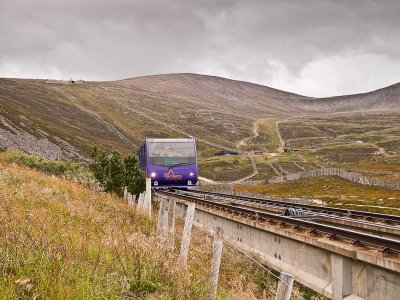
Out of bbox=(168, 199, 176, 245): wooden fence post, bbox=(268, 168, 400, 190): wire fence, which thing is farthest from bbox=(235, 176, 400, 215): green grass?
bbox=(168, 199, 176, 245): wooden fence post

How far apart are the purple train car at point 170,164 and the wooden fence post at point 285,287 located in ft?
95.3

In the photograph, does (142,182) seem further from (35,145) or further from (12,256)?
(35,145)

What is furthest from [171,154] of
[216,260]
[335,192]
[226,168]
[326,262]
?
[226,168]

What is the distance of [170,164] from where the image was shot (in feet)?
110

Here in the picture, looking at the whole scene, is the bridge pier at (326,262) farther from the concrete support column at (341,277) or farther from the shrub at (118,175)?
the shrub at (118,175)

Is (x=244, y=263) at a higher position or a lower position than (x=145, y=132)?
lower

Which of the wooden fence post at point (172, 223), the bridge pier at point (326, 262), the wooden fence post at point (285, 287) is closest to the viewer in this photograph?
the wooden fence post at point (285, 287)

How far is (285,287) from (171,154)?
29.5 meters

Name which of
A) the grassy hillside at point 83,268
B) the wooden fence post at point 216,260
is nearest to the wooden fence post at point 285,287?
the grassy hillside at point 83,268

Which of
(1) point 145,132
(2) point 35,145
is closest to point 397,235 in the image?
(2) point 35,145

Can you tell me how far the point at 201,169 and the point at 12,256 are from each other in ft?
409

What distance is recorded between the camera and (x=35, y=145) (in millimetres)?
77812

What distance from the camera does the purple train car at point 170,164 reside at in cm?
3334

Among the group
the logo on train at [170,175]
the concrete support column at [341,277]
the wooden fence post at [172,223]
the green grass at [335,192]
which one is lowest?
the green grass at [335,192]
